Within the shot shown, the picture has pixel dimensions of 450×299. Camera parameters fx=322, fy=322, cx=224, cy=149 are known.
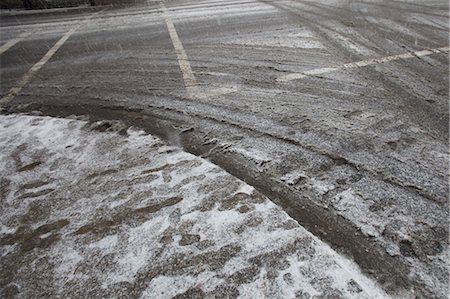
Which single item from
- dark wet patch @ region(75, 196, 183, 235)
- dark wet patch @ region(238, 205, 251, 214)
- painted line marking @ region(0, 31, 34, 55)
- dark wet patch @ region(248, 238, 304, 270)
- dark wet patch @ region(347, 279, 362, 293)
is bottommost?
dark wet patch @ region(347, 279, 362, 293)

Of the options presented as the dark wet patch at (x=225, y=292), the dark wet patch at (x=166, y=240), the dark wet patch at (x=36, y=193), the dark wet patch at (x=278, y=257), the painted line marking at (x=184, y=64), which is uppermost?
the painted line marking at (x=184, y=64)

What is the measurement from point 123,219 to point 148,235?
11.5 inches

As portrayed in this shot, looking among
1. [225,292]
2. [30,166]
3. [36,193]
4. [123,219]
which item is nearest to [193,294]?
[225,292]

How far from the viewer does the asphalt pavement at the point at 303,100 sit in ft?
7.89

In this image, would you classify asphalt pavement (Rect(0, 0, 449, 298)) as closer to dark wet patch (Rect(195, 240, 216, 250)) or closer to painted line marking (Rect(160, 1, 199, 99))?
painted line marking (Rect(160, 1, 199, 99))

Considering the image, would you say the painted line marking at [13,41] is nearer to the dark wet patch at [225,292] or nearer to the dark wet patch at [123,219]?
the dark wet patch at [123,219]

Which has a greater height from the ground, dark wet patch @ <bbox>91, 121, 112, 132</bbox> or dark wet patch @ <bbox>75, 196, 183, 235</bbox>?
dark wet patch @ <bbox>91, 121, 112, 132</bbox>

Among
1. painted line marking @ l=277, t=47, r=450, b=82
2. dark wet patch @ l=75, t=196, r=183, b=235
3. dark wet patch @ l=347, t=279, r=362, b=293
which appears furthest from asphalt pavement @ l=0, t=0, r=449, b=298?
dark wet patch @ l=75, t=196, r=183, b=235

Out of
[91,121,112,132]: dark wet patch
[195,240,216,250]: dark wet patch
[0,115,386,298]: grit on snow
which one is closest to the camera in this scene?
[0,115,386,298]: grit on snow

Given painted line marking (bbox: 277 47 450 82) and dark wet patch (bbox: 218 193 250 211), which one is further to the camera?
painted line marking (bbox: 277 47 450 82)

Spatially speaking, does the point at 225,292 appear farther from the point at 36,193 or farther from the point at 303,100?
the point at 303,100

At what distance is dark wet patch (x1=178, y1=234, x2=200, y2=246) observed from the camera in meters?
2.29

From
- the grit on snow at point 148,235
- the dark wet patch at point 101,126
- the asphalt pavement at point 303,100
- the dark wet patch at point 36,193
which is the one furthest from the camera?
the dark wet patch at point 101,126

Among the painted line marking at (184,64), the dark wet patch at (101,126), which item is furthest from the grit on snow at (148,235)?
the painted line marking at (184,64)
